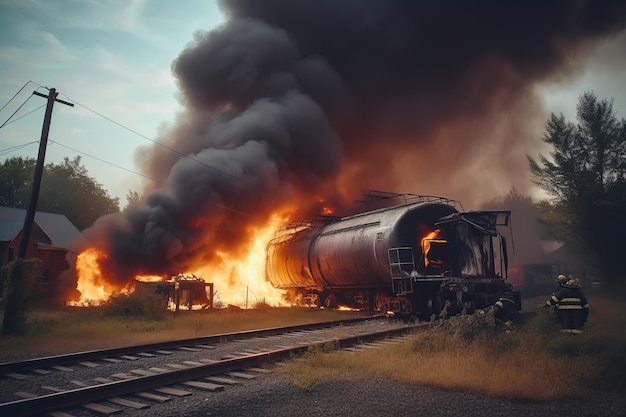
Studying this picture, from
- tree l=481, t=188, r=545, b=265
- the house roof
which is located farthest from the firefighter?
tree l=481, t=188, r=545, b=265

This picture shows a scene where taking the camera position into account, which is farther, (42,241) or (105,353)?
(42,241)

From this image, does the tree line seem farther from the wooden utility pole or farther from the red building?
the wooden utility pole

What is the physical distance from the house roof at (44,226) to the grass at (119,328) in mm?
17179

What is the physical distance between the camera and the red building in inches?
1134

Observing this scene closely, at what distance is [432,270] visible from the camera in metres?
15.2

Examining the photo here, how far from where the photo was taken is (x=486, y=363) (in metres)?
7.26

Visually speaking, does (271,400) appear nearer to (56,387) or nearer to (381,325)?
(56,387)

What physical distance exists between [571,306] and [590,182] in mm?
24799

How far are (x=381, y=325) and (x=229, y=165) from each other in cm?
1179

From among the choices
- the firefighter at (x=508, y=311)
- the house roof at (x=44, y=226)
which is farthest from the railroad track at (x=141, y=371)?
the house roof at (x=44, y=226)

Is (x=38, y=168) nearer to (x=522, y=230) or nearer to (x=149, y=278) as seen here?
(x=149, y=278)

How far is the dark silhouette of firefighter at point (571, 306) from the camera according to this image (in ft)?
32.9

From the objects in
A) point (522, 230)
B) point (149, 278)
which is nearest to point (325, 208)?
point (149, 278)

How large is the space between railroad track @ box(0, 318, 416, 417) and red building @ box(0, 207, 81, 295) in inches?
878
